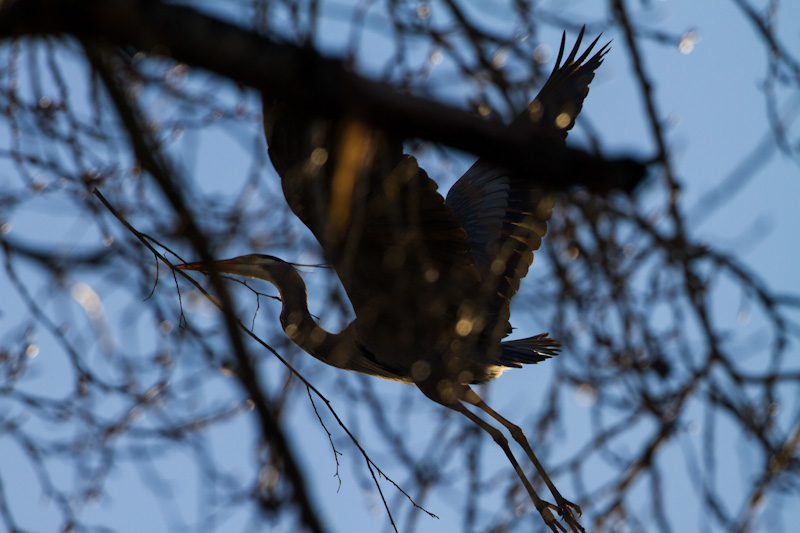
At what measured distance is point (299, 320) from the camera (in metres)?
3.53

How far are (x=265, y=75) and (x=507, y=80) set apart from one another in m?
2.87

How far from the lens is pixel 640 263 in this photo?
3.71 meters

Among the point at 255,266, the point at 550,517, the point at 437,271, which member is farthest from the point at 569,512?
the point at 255,266

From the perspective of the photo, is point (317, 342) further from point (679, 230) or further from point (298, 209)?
point (679, 230)

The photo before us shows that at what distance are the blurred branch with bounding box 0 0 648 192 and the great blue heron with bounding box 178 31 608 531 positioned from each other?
4.99 ft

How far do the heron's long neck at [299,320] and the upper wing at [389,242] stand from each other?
22 centimetres

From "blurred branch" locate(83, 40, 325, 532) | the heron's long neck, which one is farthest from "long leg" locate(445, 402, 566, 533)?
"blurred branch" locate(83, 40, 325, 532)

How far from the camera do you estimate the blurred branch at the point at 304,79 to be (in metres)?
0.89

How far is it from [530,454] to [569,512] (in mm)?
316

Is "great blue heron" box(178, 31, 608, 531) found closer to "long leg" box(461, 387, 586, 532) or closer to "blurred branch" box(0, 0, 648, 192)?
"long leg" box(461, 387, 586, 532)

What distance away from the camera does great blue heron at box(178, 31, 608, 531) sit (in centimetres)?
277

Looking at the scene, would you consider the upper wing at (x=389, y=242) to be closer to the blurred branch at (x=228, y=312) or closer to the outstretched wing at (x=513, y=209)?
the outstretched wing at (x=513, y=209)

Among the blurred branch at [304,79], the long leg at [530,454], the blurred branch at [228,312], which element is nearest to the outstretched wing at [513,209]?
the long leg at [530,454]

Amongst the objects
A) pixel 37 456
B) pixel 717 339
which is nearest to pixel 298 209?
pixel 37 456
